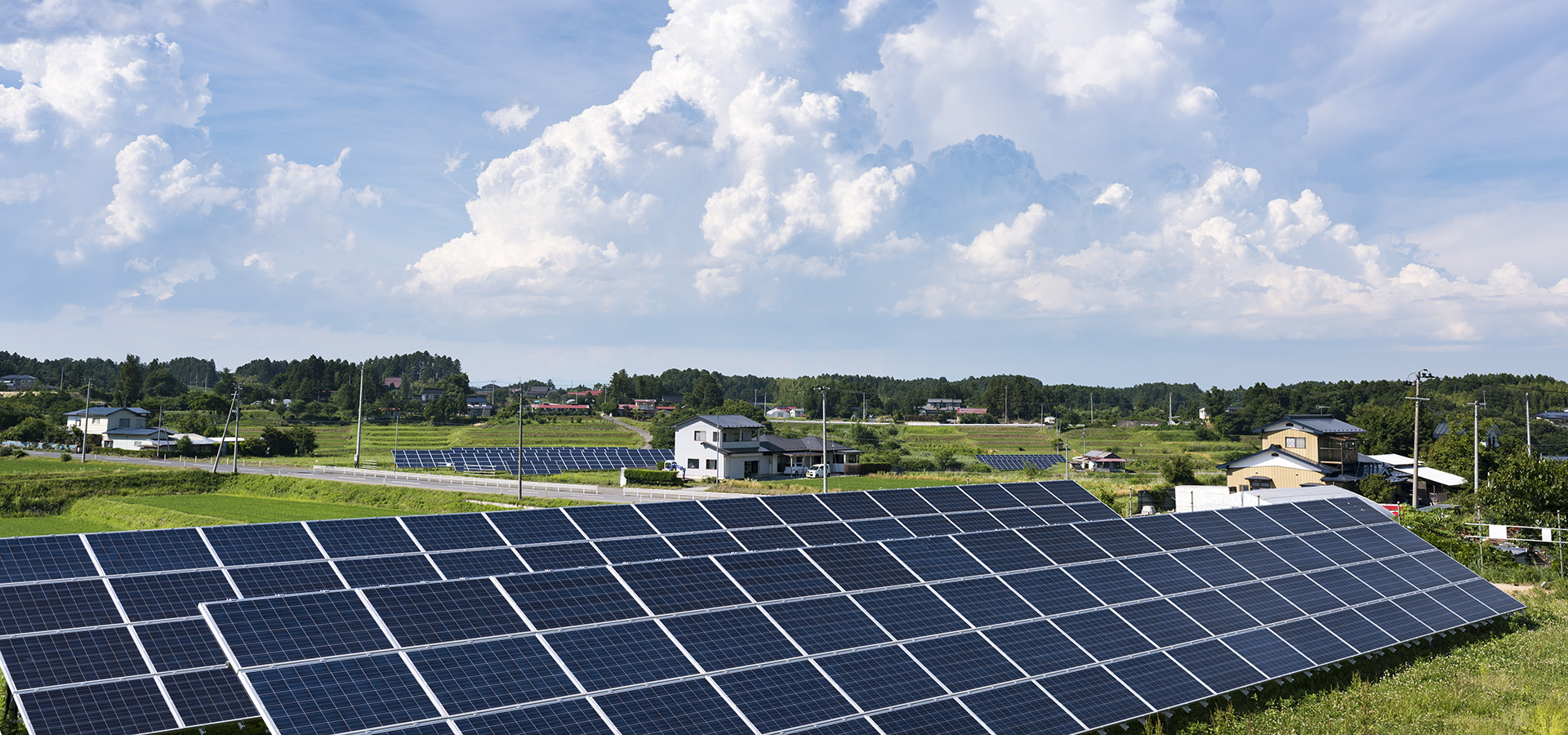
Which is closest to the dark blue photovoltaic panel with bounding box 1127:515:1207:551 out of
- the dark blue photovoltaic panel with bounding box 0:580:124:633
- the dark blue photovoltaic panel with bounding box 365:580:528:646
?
the dark blue photovoltaic panel with bounding box 365:580:528:646

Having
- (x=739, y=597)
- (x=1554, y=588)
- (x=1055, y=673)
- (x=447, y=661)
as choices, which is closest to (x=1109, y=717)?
(x=1055, y=673)

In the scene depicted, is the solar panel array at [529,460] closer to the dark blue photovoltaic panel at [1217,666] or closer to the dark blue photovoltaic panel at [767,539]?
the dark blue photovoltaic panel at [767,539]

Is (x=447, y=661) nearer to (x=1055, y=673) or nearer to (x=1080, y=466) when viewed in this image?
(x=1055, y=673)

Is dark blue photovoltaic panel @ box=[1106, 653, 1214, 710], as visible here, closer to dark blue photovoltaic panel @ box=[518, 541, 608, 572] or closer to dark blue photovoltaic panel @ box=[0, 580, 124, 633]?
dark blue photovoltaic panel @ box=[518, 541, 608, 572]

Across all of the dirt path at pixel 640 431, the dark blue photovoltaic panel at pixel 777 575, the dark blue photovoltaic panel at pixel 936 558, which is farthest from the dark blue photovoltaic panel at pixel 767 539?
the dirt path at pixel 640 431

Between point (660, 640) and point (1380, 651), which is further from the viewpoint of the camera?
point (1380, 651)

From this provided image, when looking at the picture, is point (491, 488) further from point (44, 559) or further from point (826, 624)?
point (826, 624)
